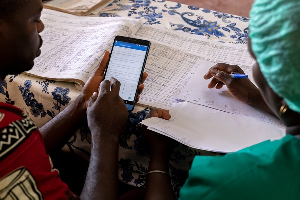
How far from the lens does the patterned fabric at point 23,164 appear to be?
1.56ft

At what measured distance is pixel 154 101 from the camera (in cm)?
75

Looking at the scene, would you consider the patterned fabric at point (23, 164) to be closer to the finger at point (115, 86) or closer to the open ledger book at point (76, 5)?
the finger at point (115, 86)

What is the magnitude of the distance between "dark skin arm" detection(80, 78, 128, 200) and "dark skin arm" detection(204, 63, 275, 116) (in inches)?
9.8

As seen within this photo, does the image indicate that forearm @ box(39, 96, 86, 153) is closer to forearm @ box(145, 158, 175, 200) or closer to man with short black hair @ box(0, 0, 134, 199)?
man with short black hair @ box(0, 0, 134, 199)

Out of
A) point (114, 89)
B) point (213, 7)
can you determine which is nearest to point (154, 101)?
point (114, 89)

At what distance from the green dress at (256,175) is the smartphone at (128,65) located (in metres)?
0.30

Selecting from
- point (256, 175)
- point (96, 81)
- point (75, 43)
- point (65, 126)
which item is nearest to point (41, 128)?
point (65, 126)

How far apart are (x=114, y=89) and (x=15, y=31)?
0.81 ft

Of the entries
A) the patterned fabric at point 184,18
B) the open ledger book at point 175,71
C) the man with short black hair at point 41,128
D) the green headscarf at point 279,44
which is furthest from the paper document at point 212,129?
the patterned fabric at point 184,18

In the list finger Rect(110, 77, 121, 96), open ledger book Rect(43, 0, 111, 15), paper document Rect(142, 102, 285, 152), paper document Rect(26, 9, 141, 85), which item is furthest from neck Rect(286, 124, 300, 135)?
open ledger book Rect(43, 0, 111, 15)

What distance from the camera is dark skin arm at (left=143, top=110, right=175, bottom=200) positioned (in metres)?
0.67

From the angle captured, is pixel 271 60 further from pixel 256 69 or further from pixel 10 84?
pixel 10 84

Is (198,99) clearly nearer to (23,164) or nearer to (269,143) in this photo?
(269,143)

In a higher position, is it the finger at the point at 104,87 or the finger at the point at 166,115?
the finger at the point at 104,87
